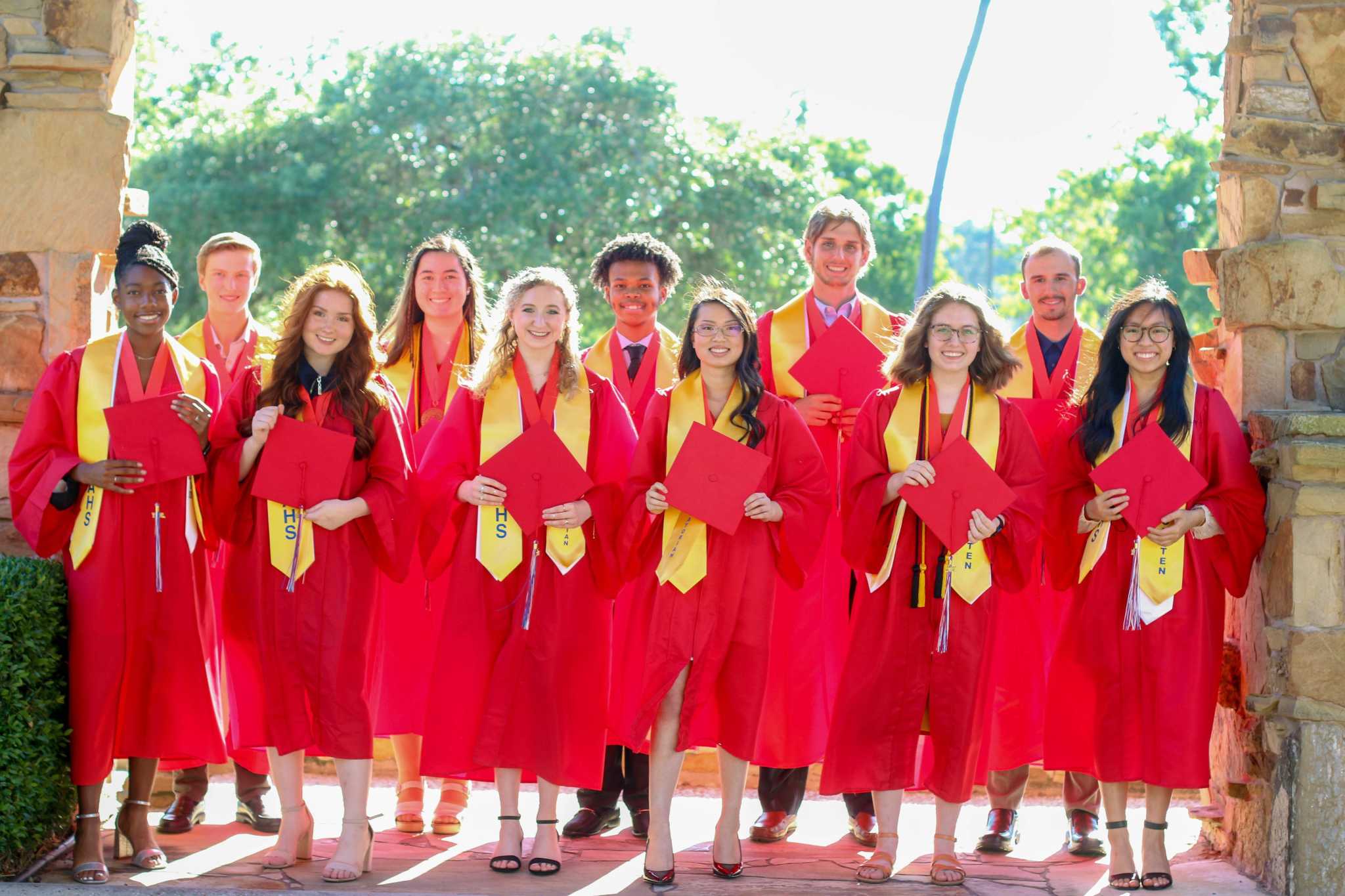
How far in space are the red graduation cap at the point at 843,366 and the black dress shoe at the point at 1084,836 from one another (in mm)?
1750

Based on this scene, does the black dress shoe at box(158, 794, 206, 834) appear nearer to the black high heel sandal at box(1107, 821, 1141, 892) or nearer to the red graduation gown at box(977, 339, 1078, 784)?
the red graduation gown at box(977, 339, 1078, 784)

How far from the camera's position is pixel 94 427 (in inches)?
201

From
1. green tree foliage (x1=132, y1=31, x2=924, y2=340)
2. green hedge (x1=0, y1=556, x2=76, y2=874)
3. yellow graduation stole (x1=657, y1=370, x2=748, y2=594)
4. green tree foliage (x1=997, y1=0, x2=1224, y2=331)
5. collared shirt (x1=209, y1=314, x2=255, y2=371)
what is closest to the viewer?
green hedge (x1=0, y1=556, x2=76, y2=874)

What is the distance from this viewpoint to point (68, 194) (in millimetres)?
5535

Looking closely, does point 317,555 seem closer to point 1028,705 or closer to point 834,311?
point 834,311

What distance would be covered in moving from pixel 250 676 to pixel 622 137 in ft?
43.2

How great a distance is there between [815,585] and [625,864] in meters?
1.22

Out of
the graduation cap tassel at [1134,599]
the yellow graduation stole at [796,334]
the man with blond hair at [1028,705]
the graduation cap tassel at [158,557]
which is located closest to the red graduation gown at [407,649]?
the graduation cap tassel at [158,557]

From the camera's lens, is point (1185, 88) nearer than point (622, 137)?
No

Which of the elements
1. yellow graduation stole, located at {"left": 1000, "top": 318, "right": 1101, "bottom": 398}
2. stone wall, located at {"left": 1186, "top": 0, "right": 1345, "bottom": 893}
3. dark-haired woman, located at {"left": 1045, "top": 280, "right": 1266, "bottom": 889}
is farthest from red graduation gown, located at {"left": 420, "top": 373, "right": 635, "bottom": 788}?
Answer: stone wall, located at {"left": 1186, "top": 0, "right": 1345, "bottom": 893}

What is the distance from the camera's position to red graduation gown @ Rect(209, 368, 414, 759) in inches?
196

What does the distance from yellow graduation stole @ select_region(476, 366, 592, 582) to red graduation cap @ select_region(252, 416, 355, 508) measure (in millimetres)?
502

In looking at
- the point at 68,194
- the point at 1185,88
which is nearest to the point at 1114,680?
the point at 68,194

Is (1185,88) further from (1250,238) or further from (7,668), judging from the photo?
(7,668)
